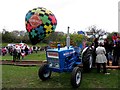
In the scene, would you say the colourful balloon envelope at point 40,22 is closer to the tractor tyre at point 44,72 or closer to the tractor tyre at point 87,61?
the tractor tyre at point 87,61

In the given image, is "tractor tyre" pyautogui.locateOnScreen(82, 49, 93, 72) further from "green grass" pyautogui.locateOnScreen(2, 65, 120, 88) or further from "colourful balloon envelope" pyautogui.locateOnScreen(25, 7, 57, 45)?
"colourful balloon envelope" pyautogui.locateOnScreen(25, 7, 57, 45)

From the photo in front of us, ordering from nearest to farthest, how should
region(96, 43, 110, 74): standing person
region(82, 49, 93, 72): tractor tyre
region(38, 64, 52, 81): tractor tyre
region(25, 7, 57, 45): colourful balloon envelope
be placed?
1. region(38, 64, 52, 81): tractor tyre
2. region(82, 49, 93, 72): tractor tyre
3. region(96, 43, 110, 74): standing person
4. region(25, 7, 57, 45): colourful balloon envelope

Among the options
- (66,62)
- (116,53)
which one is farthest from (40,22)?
(66,62)

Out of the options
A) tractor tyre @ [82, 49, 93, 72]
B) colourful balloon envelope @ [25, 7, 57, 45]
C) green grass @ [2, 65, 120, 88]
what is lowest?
green grass @ [2, 65, 120, 88]

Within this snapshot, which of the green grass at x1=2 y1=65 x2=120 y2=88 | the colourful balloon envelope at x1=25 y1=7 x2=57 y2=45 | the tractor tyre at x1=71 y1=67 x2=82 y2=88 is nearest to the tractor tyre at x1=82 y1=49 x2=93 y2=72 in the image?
the green grass at x1=2 y1=65 x2=120 y2=88

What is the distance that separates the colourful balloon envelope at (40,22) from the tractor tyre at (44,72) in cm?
501

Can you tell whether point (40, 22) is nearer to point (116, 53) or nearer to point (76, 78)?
point (116, 53)

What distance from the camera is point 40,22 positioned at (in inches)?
631

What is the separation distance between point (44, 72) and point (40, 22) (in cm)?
562

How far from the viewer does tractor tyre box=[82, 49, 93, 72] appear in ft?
38.9

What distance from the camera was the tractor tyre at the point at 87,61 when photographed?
1187 centimetres

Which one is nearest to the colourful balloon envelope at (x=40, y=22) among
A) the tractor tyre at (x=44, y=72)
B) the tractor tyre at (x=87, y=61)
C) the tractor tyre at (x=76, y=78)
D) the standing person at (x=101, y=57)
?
the tractor tyre at (x=87, y=61)

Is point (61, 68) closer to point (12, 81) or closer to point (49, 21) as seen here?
point (12, 81)

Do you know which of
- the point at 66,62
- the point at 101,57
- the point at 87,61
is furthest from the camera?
the point at 101,57
